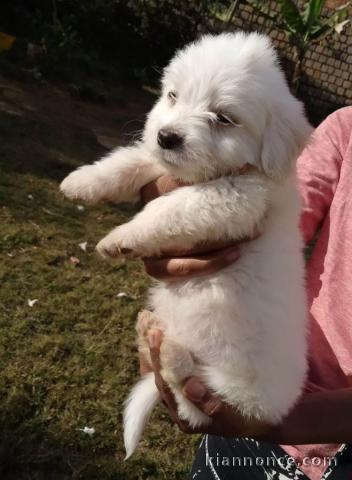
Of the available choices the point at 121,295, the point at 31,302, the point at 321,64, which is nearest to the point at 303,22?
the point at 321,64

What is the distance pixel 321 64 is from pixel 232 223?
9.61 meters

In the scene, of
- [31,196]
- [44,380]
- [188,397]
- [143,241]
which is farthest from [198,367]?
[31,196]

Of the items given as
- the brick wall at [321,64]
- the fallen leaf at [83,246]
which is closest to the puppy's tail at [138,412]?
the fallen leaf at [83,246]

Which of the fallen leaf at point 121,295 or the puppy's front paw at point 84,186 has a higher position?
the puppy's front paw at point 84,186

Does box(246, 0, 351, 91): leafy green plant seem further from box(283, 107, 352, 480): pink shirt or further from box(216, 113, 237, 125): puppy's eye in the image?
box(216, 113, 237, 125): puppy's eye

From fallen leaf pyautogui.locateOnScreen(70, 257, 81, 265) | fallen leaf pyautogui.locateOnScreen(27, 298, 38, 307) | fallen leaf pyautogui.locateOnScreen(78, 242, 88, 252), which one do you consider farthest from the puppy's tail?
fallen leaf pyautogui.locateOnScreen(78, 242, 88, 252)

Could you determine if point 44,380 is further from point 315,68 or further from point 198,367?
point 315,68

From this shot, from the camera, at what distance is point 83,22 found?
384 inches

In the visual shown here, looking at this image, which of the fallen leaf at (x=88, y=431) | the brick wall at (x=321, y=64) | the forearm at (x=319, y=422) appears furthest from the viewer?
the brick wall at (x=321, y=64)

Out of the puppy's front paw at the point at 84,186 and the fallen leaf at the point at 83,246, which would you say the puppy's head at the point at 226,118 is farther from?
the fallen leaf at the point at 83,246

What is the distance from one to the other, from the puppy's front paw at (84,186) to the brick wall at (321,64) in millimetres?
8745

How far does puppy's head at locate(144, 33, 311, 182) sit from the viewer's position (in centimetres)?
174

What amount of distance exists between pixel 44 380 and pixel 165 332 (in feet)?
5.39

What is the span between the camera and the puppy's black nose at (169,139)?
171cm
